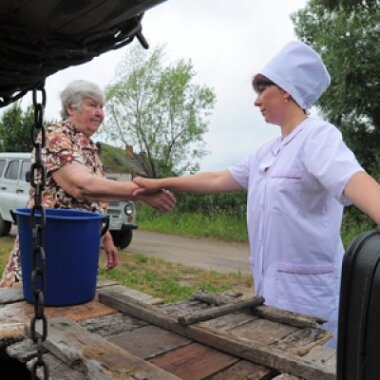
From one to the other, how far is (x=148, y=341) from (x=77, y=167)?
1053 mm

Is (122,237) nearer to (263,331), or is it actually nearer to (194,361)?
(263,331)

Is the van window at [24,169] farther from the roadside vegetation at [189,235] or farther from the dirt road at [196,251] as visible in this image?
the dirt road at [196,251]

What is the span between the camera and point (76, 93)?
2.46 m

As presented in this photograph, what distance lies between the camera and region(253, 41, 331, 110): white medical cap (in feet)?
6.64

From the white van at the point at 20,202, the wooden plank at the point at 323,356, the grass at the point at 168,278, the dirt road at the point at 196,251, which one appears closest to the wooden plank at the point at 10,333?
the wooden plank at the point at 323,356

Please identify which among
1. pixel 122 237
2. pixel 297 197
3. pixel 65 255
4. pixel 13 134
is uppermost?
pixel 13 134

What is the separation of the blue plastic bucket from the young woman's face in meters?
0.84

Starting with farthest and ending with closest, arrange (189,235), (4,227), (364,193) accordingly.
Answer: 1. (189,235)
2. (4,227)
3. (364,193)

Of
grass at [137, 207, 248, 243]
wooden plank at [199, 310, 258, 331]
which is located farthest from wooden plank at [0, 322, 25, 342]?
grass at [137, 207, 248, 243]

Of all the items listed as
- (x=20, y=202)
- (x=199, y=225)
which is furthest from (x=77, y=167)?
(x=199, y=225)

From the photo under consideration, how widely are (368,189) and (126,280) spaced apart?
522 centimetres

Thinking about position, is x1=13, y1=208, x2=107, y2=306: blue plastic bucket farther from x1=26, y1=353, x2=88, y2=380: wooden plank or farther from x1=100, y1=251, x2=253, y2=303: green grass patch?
x1=100, y1=251, x2=253, y2=303: green grass patch

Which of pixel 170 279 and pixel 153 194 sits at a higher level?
pixel 153 194

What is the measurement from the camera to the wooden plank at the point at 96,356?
3.75 feet
